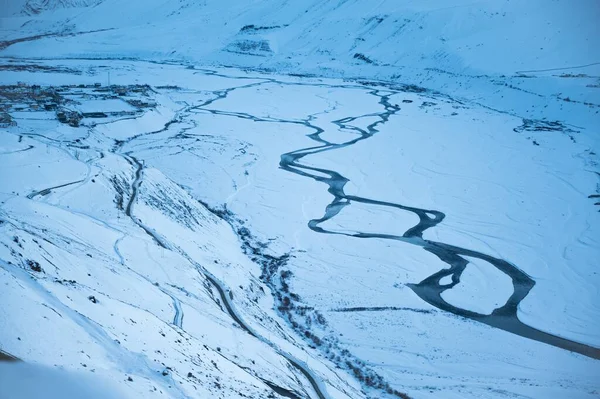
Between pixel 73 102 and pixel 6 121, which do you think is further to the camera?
pixel 73 102

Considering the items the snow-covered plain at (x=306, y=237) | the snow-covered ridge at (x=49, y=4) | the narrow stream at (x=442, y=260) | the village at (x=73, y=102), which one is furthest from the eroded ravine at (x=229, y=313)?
the snow-covered ridge at (x=49, y=4)

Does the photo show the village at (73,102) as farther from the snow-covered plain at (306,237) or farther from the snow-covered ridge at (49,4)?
the snow-covered ridge at (49,4)

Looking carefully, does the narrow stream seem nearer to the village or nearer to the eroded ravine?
the eroded ravine

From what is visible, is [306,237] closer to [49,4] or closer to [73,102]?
[73,102]

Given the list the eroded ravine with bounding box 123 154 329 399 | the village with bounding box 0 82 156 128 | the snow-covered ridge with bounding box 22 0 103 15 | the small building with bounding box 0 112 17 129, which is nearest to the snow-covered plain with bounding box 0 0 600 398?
the eroded ravine with bounding box 123 154 329 399

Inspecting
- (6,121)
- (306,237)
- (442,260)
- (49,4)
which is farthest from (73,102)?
(49,4)

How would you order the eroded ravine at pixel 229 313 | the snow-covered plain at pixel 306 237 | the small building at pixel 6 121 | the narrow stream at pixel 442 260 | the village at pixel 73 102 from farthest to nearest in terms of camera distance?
the village at pixel 73 102 < the small building at pixel 6 121 < the narrow stream at pixel 442 260 < the eroded ravine at pixel 229 313 < the snow-covered plain at pixel 306 237

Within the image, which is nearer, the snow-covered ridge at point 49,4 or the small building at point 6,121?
the small building at point 6,121

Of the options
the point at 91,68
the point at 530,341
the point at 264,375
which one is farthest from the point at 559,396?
the point at 91,68
